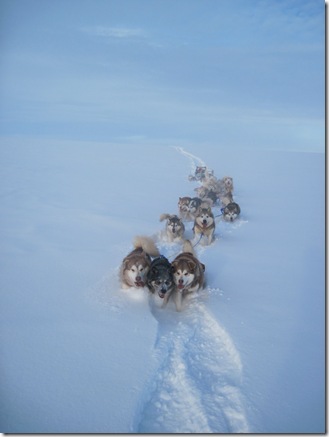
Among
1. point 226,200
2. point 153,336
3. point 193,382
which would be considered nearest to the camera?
point 193,382

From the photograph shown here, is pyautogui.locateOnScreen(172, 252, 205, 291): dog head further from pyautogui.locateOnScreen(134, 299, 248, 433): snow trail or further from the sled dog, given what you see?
the sled dog

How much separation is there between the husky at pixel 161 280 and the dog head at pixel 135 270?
74mm

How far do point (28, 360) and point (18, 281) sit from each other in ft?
5.26

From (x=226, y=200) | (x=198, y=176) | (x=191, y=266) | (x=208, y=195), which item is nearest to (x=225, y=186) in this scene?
(x=208, y=195)

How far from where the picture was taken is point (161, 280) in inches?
153

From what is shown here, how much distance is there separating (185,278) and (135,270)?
624 mm

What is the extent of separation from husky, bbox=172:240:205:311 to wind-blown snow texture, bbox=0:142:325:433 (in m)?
0.16

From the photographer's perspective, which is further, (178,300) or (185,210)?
(185,210)

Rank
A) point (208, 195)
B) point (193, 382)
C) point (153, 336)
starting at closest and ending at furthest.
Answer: point (193, 382) → point (153, 336) → point (208, 195)

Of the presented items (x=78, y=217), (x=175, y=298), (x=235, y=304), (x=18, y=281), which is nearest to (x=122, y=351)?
(x=175, y=298)

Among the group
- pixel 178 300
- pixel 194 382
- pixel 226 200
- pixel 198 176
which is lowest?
pixel 194 382

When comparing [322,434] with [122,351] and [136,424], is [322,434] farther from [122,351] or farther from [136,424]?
[122,351]

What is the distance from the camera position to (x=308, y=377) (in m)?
2.83

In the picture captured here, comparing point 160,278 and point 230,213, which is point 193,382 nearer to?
point 160,278
